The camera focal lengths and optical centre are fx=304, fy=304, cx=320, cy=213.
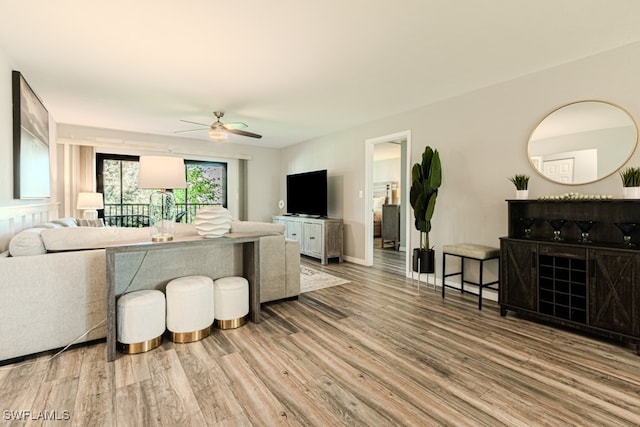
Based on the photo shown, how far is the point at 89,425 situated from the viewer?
4.86 feet

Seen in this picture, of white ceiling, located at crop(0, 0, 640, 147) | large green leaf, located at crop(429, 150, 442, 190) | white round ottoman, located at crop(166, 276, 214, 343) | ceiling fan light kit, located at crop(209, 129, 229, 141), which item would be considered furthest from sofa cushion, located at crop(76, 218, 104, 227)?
large green leaf, located at crop(429, 150, 442, 190)

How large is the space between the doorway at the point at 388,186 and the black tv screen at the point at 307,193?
0.93 meters

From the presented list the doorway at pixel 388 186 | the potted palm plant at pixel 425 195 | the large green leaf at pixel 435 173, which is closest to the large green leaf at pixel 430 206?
the potted palm plant at pixel 425 195

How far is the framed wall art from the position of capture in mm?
2727

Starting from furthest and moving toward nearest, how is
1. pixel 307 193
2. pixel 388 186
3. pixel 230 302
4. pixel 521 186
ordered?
pixel 388 186, pixel 307 193, pixel 521 186, pixel 230 302

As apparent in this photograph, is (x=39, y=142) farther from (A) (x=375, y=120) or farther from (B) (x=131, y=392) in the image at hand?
(A) (x=375, y=120)

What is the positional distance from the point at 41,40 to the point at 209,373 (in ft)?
9.42

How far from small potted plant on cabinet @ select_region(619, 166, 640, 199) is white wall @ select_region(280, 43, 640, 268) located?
0.24 m

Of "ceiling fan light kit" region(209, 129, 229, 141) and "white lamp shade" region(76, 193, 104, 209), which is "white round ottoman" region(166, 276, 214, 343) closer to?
"ceiling fan light kit" region(209, 129, 229, 141)

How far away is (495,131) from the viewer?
3.38 metres

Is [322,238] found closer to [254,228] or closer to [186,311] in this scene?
[254,228]

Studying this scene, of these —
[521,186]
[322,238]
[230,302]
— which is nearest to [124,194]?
[322,238]

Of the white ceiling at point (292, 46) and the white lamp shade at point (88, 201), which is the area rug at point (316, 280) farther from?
the white lamp shade at point (88, 201)

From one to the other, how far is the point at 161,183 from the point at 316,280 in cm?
244
